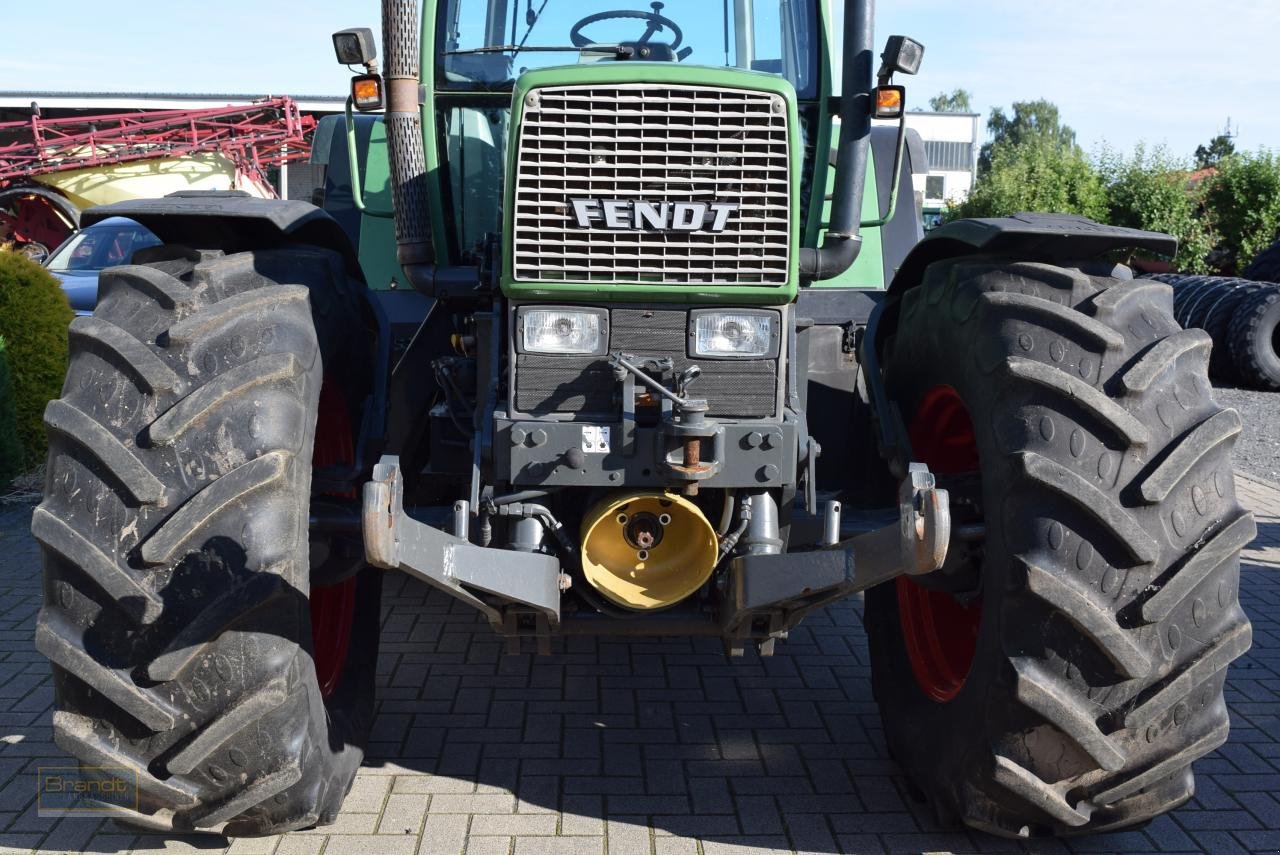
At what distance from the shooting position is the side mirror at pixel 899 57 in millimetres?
3479

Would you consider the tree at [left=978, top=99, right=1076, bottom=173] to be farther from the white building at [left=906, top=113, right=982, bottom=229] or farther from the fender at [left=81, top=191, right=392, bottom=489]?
the fender at [left=81, top=191, right=392, bottom=489]

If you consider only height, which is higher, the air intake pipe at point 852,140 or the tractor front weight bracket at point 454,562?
the air intake pipe at point 852,140

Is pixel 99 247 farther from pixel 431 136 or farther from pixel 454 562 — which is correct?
pixel 454 562

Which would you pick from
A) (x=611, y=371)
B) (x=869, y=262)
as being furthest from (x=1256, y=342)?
(x=611, y=371)

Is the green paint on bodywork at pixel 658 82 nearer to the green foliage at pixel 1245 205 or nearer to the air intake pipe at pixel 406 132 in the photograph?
the air intake pipe at pixel 406 132

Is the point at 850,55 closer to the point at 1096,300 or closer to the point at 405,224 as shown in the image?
the point at 1096,300

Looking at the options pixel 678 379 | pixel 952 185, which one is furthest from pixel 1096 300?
pixel 952 185

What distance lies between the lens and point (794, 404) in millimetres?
3203

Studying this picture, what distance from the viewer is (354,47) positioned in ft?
11.8

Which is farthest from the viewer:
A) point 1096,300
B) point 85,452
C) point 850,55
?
point 850,55

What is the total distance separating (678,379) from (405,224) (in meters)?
1.17

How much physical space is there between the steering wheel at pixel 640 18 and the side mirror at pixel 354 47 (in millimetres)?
808
